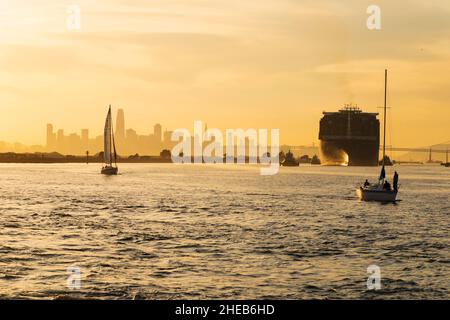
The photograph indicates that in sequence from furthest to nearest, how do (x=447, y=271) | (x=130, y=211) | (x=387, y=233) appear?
(x=130, y=211) → (x=387, y=233) → (x=447, y=271)

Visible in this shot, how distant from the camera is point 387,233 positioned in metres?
44.9

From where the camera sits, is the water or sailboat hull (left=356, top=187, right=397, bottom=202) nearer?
the water

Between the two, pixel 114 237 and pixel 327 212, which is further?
pixel 327 212

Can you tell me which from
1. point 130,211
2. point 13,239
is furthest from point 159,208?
point 13,239

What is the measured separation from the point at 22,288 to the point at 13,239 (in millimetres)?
16343

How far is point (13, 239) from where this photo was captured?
126 feet

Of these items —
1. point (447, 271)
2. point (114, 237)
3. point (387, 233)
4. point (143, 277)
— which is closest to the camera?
point (143, 277)

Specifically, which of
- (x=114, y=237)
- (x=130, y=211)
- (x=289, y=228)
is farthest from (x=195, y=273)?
(x=130, y=211)

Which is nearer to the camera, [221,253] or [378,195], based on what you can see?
[221,253]

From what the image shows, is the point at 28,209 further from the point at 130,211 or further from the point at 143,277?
the point at 143,277

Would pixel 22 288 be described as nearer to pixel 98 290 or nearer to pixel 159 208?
pixel 98 290

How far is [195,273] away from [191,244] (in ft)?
32.6

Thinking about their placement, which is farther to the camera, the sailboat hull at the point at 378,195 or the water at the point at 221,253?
the sailboat hull at the point at 378,195

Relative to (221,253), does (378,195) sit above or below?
above
